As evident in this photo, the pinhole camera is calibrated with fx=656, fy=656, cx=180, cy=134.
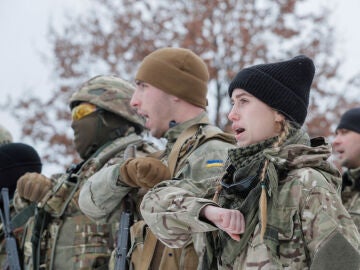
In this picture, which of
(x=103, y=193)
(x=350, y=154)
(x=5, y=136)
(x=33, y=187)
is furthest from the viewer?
(x=5, y=136)

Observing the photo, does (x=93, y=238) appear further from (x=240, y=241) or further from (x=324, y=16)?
(x=324, y=16)

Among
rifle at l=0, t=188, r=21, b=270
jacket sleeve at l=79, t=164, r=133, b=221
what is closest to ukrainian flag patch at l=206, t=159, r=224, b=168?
jacket sleeve at l=79, t=164, r=133, b=221

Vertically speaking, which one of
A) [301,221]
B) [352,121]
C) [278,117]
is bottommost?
[352,121]

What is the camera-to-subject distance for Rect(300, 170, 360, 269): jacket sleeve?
2.60 metres

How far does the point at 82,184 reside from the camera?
524 cm

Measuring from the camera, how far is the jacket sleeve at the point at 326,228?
8.54 feet

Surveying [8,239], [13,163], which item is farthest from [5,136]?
[8,239]

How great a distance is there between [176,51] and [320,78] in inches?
490

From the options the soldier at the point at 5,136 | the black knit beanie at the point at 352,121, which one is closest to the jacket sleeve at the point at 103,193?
the black knit beanie at the point at 352,121

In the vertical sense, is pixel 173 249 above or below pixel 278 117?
below

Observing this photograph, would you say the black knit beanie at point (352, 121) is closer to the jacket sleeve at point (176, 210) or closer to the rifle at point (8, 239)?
the jacket sleeve at point (176, 210)

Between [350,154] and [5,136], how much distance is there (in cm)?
386

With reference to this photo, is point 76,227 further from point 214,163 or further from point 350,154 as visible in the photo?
point 350,154

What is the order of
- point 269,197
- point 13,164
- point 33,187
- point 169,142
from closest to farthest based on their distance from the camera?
1. point 269,197
2. point 169,142
3. point 33,187
4. point 13,164
